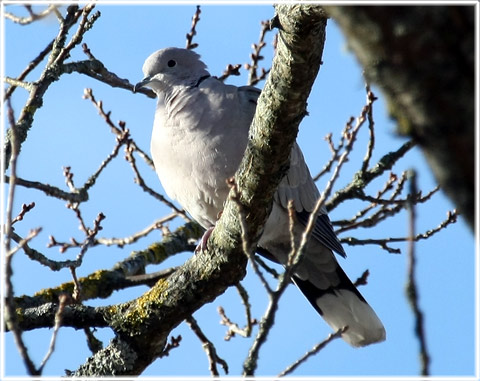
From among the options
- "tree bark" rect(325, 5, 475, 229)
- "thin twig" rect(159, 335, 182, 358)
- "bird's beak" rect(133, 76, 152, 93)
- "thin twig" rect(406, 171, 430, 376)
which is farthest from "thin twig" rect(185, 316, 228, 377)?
"tree bark" rect(325, 5, 475, 229)

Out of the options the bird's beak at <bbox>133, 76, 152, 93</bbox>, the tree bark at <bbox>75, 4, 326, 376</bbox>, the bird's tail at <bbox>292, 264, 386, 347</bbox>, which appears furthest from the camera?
the bird's beak at <bbox>133, 76, 152, 93</bbox>

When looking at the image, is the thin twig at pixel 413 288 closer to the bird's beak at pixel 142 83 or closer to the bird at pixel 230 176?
the bird at pixel 230 176

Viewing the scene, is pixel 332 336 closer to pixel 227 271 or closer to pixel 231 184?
pixel 231 184

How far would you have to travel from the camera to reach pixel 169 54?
15.1ft

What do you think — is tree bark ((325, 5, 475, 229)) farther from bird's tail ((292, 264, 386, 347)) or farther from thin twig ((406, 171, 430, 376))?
bird's tail ((292, 264, 386, 347))

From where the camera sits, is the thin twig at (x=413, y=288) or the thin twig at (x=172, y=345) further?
the thin twig at (x=172, y=345)

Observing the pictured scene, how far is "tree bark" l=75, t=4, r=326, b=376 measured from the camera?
2420 millimetres

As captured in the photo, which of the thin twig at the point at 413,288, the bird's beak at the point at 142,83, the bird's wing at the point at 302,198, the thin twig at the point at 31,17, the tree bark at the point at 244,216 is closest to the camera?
the thin twig at the point at 413,288

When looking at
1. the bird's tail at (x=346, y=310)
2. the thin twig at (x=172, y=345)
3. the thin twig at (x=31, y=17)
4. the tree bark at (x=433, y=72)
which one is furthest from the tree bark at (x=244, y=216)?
the tree bark at (x=433, y=72)

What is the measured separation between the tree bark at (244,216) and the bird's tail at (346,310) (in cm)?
123

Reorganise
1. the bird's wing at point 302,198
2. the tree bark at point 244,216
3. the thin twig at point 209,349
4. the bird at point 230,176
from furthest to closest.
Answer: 1. the bird's wing at point 302,198
2. the bird at point 230,176
3. the thin twig at point 209,349
4. the tree bark at point 244,216

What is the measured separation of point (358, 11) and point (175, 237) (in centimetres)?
383

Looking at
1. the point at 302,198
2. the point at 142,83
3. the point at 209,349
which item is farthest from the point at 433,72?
the point at 142,83

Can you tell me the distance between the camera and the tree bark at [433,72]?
2.72 feet
